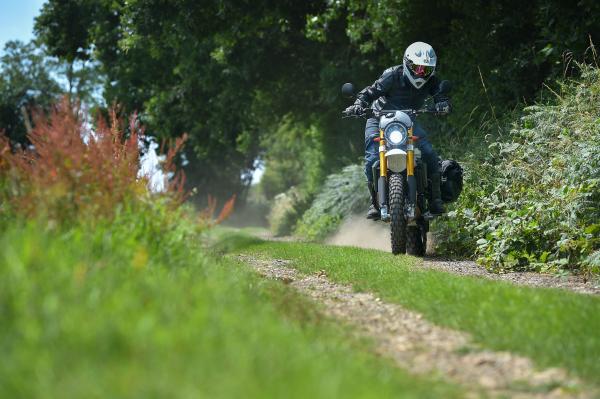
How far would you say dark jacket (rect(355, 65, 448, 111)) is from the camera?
39.9 ft

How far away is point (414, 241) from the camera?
1209 cm

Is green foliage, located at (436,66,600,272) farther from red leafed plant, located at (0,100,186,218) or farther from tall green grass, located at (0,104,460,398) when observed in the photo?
red leafed plant, located at (0,100,186,218)

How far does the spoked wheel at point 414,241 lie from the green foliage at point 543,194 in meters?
0.67

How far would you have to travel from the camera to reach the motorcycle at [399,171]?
11367 mm

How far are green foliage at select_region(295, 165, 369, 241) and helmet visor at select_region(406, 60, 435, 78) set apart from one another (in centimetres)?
793

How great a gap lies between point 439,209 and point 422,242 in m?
0.61

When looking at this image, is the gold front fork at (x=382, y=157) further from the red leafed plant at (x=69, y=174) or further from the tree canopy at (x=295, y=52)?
the red leafed plant at (x=69, y=174)

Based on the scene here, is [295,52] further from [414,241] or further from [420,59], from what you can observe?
[414,241]

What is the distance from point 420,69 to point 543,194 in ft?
7.28

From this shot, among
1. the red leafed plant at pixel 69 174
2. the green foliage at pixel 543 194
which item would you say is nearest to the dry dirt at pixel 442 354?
the red leafed plant at pixel 69 174

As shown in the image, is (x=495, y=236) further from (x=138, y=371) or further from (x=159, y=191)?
(x=138, y=371)

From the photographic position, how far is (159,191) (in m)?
7.89

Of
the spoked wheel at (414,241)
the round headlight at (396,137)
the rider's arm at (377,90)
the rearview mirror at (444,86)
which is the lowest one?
the spoked wheel at (414,241)

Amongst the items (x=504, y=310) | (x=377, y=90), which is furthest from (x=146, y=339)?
(x=377, y=90)
